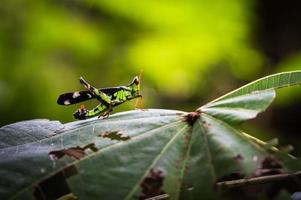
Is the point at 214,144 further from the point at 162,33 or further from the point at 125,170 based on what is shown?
the point at 162,33

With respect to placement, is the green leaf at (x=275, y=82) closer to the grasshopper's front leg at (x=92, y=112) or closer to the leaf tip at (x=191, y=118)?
the leaf tip at (x=191, y=118)

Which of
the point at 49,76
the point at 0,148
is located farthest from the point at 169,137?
the point at 49,76

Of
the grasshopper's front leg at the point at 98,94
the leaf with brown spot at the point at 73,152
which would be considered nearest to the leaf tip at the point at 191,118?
the leaf with brown spot at the point at 73,152

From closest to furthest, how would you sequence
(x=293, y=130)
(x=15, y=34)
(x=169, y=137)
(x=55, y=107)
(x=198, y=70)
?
(x=169, y=137), (x=55, y=107), (x=15, y=34), (x=198, y=70), (x=293, y=130)

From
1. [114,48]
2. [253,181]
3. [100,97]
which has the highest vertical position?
[114,48]

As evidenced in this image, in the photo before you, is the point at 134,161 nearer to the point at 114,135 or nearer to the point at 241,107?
the point at 114,135

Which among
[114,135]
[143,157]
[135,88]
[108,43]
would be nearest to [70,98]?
[135,88]
